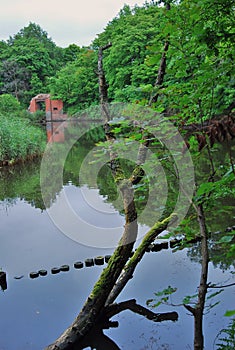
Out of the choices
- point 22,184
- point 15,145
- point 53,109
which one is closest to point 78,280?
point 22,184

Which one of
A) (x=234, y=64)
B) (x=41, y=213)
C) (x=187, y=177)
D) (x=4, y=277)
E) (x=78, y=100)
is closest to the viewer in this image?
(x=234, y=64)

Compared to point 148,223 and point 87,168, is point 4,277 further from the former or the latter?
point 87,168

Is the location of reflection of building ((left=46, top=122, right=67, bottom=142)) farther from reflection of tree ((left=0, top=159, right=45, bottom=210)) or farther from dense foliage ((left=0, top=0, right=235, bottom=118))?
reflection of tree ((left=0, top=159, right=45, bottom=210))

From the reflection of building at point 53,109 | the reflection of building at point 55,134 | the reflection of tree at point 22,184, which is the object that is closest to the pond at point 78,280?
the reflection of tree at point 22,184

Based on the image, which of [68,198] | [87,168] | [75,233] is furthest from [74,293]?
[87,168]

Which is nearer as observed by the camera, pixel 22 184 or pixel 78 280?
pixel 78 280

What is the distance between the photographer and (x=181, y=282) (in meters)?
3.57

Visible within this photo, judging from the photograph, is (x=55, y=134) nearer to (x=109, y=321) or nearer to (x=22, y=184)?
(x=22, y=184)

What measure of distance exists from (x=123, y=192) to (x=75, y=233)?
102 inches

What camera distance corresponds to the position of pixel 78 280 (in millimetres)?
3809

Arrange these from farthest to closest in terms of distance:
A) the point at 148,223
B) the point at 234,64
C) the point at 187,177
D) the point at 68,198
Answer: the point at 68,198
the point at 148,223
the point at 187,177
the point at 234,64

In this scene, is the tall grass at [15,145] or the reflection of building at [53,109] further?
the reflection of building at [53,109]

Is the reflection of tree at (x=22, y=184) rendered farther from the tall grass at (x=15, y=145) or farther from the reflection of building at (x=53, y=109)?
the reflection of building at (x=53, y=109)

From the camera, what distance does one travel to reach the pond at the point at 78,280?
9.35ft
